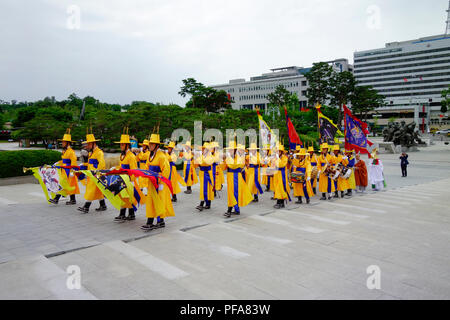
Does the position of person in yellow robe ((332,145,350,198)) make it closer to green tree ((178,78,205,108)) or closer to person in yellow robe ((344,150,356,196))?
person in yellow robe ((344,150,356,196))

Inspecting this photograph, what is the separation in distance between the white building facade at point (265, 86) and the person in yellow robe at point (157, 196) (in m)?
85.6

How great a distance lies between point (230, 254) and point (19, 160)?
1246 centimetres

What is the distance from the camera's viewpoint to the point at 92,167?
8688 millimetres

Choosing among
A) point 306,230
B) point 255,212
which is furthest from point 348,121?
point 306,230

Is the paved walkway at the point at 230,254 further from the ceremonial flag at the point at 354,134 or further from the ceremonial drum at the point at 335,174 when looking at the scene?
the ceremonial flag at the point at 354,134

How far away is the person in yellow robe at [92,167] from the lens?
8.22m

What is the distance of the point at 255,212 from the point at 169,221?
2.45 meters

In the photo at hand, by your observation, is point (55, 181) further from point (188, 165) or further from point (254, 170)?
point (254, 170)

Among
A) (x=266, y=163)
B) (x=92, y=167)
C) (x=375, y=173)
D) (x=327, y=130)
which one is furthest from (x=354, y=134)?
(x=92, y=167)

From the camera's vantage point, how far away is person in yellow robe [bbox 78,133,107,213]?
8.22 meters

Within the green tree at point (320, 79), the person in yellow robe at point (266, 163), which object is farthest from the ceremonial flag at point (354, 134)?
the green tree at point (320, 79)

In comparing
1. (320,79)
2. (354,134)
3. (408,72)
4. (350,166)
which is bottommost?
(350,166)

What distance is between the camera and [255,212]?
8.89 metres

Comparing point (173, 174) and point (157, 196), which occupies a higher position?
point (173, 174)
